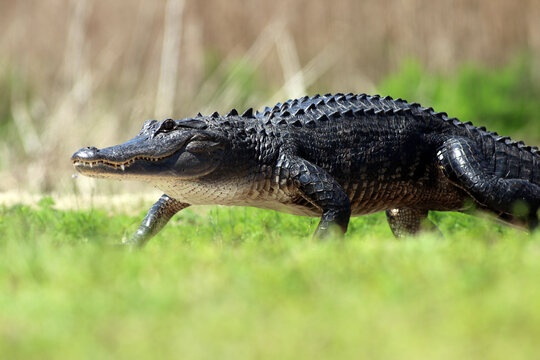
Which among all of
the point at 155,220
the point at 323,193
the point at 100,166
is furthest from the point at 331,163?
the point at 100,166

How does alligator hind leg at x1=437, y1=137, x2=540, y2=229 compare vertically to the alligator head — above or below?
above

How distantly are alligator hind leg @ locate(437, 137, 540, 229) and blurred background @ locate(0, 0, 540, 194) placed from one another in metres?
4.96

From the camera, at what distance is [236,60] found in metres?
10.9

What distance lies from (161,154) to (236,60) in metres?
6.93

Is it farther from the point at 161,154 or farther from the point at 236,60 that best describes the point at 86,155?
the point at 236,60

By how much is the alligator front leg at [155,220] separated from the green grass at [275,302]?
129 centimetres

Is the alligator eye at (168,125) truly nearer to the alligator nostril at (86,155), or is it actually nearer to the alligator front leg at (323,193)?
the alligator nostril at (86,155)

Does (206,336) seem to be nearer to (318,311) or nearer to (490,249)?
(318,311)

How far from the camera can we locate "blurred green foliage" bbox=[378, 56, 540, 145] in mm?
11000

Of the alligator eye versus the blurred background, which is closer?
the alligator eye

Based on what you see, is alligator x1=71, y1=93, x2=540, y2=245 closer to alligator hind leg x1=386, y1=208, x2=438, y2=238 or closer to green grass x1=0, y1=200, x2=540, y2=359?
alligator hind leg x1=386, y1=208, x2=438, y2=238

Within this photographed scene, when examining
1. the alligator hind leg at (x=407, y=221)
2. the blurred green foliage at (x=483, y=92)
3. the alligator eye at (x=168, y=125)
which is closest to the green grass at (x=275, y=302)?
the alligator eye at (x=168, y=125)

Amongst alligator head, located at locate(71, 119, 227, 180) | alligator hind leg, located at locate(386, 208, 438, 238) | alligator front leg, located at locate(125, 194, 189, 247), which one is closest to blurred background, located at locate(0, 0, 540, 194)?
alligator front leg, located at locate(125, 194, 189, 247)

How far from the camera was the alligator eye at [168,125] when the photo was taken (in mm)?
4293
